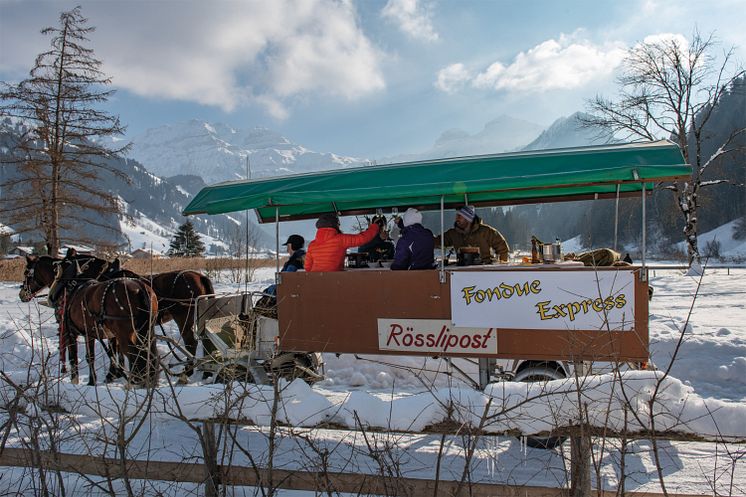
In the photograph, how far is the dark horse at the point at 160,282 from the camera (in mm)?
7840

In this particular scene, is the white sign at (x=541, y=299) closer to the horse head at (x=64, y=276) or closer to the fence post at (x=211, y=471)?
the fence post at (x=211, y=471)

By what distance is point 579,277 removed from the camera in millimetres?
4344

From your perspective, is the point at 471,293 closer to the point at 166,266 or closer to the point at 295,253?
the point at 295,253

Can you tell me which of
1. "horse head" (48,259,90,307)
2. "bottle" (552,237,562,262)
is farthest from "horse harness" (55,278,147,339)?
"bottle" (552,237,562,262)

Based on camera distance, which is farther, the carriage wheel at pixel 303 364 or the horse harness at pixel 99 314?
the horse harness at pixel 99 314

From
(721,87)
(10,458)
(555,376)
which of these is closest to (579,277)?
A: (555,376)

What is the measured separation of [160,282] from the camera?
809 cm

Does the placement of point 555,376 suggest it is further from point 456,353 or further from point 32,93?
point 32,93

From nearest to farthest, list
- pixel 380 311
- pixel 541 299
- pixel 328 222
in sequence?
pixel 541 299 < pixel 380 311 < pixel 328 222

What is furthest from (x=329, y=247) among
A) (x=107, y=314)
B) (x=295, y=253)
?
(x=107, y=314)

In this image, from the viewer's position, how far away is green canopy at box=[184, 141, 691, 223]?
13.8 feet

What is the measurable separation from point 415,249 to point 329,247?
110 cm

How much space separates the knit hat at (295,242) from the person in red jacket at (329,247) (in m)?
1.21

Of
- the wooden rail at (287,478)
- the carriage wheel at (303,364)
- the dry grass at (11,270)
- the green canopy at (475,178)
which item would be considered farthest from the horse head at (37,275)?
the dry grass at (11,270)
